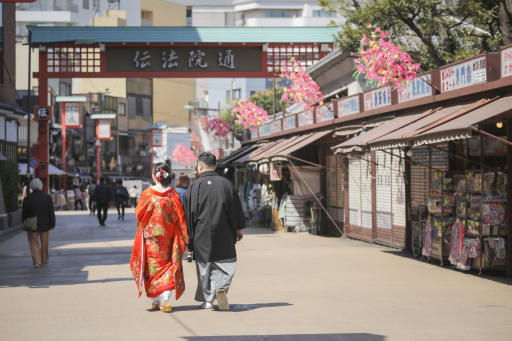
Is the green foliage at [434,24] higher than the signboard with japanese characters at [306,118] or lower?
higher

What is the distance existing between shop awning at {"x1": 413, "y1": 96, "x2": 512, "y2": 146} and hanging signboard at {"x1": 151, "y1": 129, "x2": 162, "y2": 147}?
67.7 metres

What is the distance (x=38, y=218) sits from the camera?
16203 mm

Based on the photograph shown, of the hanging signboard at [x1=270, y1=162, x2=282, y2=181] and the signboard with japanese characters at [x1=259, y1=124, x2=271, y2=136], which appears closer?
the hanging signboard at [x1=270, y1=162, x2=282, y2=181]

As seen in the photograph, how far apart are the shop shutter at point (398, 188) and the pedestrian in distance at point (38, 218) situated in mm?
7506

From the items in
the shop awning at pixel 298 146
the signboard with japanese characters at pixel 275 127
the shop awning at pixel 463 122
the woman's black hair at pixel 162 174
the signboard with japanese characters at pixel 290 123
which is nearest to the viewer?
the woman's black hair at pixel 162 174

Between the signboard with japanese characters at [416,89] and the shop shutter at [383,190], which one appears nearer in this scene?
the signboard with japanese characters at [416,89]

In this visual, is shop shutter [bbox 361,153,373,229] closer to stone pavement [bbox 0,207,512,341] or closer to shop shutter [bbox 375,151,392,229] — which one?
shop shutter [bbox 375,151,392,229]

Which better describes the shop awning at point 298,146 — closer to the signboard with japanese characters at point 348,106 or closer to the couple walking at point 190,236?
the signboard with japanese characters at point 348,106

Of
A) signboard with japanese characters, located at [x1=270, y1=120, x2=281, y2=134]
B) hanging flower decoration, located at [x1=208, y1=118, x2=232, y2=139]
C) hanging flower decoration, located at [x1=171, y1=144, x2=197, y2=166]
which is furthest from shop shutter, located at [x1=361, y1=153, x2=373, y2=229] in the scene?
hanging flower decoration, located at [x1=171, y1=144, x2=197, y2=166]

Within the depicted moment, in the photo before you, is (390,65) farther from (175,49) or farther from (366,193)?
(175,49)

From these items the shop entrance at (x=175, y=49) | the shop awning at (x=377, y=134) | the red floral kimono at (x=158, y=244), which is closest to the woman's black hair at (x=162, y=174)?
the red floral kimono at (x=158, y=244)

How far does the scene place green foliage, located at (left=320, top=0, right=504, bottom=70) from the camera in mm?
22922

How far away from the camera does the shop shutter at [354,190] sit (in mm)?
22359

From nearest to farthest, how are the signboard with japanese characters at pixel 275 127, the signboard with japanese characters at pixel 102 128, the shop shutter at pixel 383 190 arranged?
A: the shop shutter at pixel 383 190
the signboard with japanese characters at pixel 275 127
the signboard with japanese characters at pixel 102 128
